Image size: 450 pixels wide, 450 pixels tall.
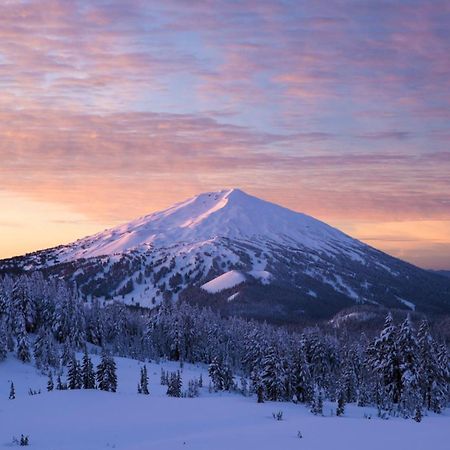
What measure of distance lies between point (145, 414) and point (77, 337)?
6124cm

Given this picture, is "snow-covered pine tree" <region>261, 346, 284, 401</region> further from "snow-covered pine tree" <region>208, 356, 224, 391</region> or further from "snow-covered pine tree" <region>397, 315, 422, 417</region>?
"snow-covered pine tree" <region>208, 356, 224, 391</region>

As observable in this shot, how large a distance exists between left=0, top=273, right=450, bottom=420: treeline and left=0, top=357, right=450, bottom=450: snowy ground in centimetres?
911

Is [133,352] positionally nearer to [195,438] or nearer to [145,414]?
[145,414]

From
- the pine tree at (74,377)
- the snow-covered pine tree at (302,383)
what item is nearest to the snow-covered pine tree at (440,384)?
the snow-covered pine tree at (302,383)

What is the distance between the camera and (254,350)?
268 ft

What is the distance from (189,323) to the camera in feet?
366

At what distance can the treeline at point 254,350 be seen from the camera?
179ft

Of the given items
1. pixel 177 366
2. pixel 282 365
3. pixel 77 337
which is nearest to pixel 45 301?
pixel 77 337

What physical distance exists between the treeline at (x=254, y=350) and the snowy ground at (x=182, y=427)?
359 inches

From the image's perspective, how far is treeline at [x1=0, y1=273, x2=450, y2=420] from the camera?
54.4 m

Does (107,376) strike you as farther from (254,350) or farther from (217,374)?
(254,350)

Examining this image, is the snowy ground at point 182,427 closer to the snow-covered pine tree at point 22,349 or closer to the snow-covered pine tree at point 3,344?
the snow-covered pine tree at point 3,344

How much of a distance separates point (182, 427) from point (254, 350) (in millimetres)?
52601

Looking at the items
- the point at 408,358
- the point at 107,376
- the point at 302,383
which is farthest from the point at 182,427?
the point at 408,358
